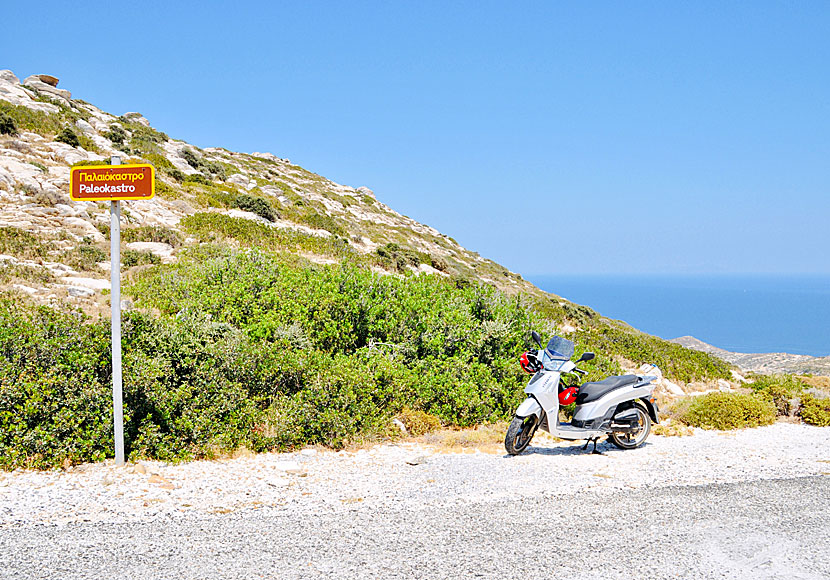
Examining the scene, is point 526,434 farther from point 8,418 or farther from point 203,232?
point 203,232

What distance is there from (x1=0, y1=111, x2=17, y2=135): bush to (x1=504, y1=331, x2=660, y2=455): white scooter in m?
28.6

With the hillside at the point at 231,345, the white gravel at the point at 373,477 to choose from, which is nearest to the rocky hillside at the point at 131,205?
the hillside at the point at 231,345

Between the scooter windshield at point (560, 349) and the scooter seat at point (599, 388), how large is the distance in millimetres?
621

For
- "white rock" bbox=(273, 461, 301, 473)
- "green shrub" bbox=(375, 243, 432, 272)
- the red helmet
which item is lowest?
"white rock" bbox=(273, 461, 301, 473)

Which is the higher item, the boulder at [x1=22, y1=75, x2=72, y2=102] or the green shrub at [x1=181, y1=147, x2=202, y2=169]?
the boulder at [x1=22, y1=75, x2=72, y2=102]

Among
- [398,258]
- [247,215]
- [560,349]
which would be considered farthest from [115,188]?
[247,215]

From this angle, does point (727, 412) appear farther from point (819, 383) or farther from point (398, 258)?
point (398, 258)

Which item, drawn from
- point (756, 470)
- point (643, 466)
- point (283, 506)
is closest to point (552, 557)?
point (283, 506)

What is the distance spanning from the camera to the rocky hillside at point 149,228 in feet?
51.3

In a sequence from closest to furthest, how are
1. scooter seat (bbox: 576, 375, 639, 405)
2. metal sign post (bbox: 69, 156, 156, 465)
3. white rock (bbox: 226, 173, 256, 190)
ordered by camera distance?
metal sign post (bbox: 69, 156, 156, 465), scooter seat (bbox: 576, 375, 639, 405), white rock (bbox: 226, 173, 256, 190)

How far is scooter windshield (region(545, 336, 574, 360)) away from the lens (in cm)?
729

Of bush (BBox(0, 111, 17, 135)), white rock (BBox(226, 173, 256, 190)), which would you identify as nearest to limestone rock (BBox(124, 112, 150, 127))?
white rock (BBox(226, 173, 256, 190))

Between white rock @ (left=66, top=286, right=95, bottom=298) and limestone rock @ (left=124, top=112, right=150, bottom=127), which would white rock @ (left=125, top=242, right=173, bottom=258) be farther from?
limestone rock @ (left=124, top=112, right=150, bottom=127)

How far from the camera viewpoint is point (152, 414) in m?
7.01
